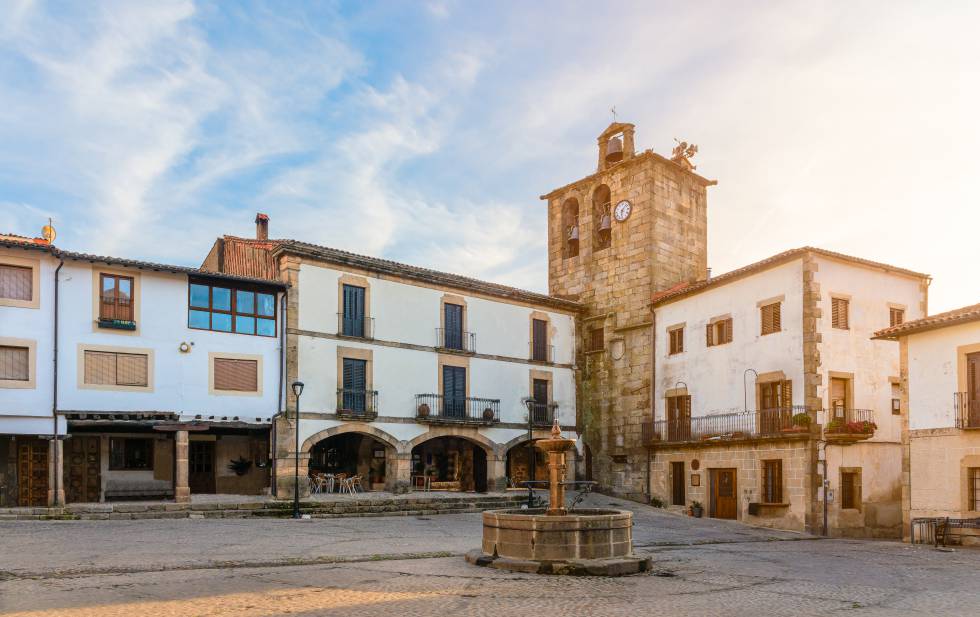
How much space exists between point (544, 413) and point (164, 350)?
14722 millimetres

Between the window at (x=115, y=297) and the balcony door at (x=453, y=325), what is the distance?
35.7 feet

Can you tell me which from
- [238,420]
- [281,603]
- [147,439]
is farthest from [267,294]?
[281,603]

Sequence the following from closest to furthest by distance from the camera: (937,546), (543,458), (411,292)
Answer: (937,546)
(411,292)
(543,458)

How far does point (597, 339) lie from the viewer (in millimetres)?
34219

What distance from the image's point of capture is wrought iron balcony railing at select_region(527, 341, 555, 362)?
109 ft

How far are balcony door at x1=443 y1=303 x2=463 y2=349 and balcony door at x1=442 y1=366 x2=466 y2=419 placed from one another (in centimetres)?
87

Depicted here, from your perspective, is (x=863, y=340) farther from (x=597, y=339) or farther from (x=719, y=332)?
(x=597, y=339)

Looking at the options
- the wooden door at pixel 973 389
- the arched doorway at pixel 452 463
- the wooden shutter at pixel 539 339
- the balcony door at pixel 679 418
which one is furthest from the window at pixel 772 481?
the arched doorway at pixel 452 463

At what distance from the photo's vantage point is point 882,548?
19.3 m

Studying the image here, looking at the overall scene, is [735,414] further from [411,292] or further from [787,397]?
[411,292]

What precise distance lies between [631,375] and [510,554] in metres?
19.7

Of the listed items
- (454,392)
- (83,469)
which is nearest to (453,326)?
(454,392)

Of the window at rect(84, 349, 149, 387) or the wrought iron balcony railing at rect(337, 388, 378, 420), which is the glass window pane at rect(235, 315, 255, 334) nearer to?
the window at rect(84, 349, 149, 387)

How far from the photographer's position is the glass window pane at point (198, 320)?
2519 cm
